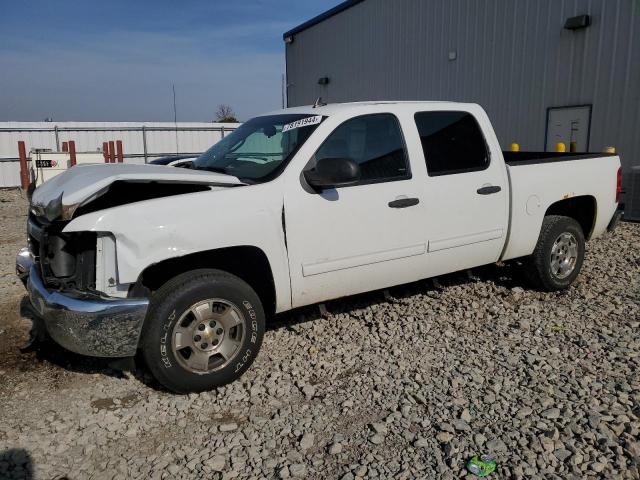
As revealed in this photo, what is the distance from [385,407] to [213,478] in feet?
3.76

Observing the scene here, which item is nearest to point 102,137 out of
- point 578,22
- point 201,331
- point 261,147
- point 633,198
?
point 578,22

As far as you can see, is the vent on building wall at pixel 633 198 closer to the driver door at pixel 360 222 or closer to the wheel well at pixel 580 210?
the wheel well at pixel 580 210

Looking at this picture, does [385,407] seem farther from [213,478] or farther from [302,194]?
[302,194]

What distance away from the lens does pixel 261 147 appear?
4328 millimetres

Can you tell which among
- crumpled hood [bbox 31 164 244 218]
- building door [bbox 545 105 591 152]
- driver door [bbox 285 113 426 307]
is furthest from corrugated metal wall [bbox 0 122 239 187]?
driver door [bbox 285 113 426 307]

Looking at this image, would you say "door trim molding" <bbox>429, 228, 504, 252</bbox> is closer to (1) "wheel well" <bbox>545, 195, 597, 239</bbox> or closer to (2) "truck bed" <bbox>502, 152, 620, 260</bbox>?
(2) "truck bed" <bbox>502, 152, 620, 260</bbox>

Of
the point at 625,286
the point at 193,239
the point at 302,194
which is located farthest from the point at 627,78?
the point at 193,239

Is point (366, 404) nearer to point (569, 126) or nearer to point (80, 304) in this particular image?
point (80, 304)

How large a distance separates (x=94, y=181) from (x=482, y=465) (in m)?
2.70

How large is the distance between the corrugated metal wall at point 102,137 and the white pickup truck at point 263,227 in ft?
61.4

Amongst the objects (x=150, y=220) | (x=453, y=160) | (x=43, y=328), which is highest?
(x=453, y=160)

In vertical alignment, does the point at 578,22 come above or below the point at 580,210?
above

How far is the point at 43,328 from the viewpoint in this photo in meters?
3.83

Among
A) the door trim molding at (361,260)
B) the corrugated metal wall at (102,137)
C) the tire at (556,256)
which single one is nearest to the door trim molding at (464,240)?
the door trim molding at (361,260)
